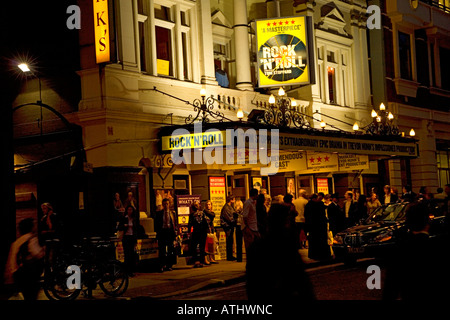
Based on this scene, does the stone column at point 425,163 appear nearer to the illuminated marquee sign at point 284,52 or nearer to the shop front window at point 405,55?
the shop front window at point 405,55

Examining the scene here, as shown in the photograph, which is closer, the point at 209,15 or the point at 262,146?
the point at 262,146

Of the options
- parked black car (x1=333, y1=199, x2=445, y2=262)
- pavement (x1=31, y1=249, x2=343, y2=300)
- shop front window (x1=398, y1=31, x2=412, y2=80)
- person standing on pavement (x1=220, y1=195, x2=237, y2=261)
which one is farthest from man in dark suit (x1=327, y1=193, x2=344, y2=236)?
shop front window (x1=398, y1=31, x2=412, y2=80)

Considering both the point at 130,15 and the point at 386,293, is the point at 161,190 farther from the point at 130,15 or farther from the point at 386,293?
the point at 386,293

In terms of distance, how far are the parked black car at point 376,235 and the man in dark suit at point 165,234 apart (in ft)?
13.7

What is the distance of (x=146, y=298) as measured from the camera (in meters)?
12.7

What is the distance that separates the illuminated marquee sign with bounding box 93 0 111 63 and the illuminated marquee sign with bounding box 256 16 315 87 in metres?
6.09

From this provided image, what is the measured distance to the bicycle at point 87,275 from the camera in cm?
1303

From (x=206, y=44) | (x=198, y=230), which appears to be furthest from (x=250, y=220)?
(x=206, y=44)

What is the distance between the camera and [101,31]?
60.0 ft

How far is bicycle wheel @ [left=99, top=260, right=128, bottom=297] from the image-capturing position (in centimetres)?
1362

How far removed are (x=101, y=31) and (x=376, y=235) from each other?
8.71m

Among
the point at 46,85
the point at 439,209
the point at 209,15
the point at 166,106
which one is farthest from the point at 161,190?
the point at 439,209

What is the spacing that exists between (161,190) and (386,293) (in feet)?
47.5
